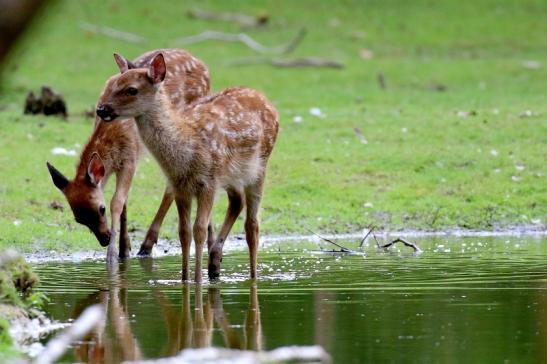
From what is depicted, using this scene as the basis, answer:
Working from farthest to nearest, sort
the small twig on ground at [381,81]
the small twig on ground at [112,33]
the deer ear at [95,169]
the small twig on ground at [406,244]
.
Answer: the small twig on ground at [112,33]
the small twig on ground at [381,81]
the small twig on ground at [406,244]
the deer ear at [95,169]

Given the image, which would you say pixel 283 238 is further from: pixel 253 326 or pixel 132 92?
pixel 253 326

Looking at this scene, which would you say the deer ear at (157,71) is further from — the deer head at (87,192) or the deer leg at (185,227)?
the deer head at (87,192)

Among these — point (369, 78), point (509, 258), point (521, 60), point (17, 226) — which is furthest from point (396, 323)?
point (521, 60)

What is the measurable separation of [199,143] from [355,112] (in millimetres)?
11339

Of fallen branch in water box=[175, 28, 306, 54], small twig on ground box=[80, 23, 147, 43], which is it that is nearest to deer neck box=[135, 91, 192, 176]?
fallen branch in water box=[175, 28, 306, 54]

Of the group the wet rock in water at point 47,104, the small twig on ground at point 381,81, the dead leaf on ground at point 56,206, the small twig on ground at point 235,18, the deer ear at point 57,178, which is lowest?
the dead leaf on ground at point 56,206

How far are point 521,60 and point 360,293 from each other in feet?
70.9

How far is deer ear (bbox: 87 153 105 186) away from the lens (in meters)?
10.7

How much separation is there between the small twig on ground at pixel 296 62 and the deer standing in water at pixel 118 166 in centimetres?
1559

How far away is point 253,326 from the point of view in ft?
→ 23.2

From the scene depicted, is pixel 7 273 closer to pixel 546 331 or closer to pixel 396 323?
pixel 396 323

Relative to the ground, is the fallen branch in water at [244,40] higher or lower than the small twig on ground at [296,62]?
higher

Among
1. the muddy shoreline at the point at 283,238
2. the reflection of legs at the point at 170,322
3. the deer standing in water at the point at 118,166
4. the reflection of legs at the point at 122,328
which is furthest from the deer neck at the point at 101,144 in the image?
the reflection of legs at the point at 170,322

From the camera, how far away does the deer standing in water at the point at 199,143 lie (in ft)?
30.4
